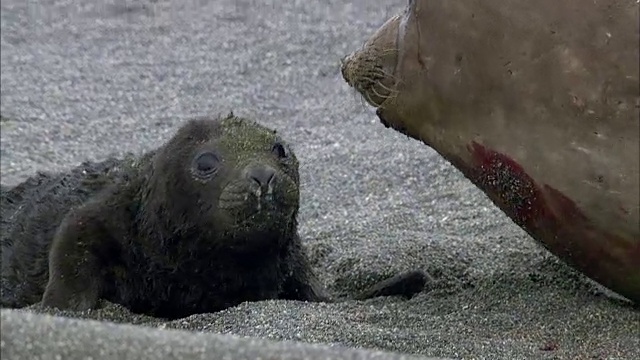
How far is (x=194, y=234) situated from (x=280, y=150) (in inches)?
15.1

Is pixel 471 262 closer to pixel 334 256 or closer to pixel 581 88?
pixel 334 256

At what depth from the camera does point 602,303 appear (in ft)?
11.2

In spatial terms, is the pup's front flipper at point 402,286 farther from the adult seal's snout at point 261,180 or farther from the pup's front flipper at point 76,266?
the pup's front flipper at point 76,266

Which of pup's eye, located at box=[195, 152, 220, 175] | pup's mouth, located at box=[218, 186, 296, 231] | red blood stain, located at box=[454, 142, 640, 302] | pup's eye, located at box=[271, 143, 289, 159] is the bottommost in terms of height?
red blood stain, located at box=[454, 142, 640, 302]

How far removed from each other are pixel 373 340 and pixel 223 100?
4.57m

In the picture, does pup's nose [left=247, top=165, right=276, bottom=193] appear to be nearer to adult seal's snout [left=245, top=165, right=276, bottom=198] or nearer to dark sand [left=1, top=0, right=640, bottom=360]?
Result: adult seal's snout [left=245, top=165, right=276, bottom=198]

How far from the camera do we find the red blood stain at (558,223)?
2.87 metres

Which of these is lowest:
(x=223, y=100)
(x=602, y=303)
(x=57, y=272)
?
(x=602, y=303)

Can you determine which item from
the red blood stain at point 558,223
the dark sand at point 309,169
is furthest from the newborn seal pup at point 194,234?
the red blood stain at point 558,223

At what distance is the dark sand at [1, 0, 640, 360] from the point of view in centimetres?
293

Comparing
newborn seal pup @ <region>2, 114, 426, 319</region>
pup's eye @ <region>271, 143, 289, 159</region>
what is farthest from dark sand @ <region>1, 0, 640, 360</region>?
pup's eye @ <region>271, 143, 289, 159</region>

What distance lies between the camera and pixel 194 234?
11.2 feet

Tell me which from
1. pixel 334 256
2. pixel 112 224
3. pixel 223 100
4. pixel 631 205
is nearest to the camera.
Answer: pixel 631 205

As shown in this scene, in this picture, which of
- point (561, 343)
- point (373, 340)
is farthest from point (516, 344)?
point (373, 340)
